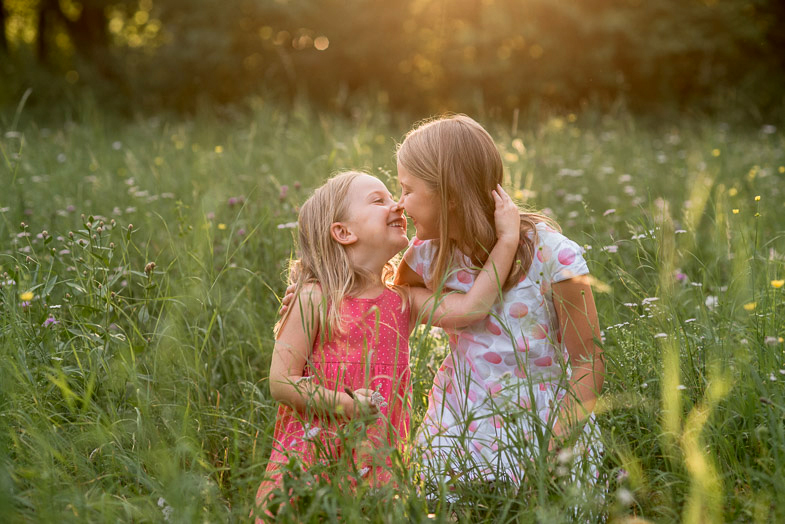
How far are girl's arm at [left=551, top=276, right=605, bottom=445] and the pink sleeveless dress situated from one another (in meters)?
0.46

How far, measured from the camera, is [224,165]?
473 centimetres

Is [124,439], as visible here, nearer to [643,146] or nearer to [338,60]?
[643,146]

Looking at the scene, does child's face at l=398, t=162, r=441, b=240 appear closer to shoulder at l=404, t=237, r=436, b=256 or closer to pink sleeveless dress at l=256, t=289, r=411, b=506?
shoulder at l=404, t=237, r=436, b=256

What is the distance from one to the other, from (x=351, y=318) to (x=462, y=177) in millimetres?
530

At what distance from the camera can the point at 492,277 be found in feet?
6.79

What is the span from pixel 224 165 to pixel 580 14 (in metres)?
10.2

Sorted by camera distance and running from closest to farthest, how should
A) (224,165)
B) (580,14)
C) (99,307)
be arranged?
(99,307)
(224,165)
(580,14)

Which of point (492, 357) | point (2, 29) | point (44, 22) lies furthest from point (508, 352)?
point (44, 22)

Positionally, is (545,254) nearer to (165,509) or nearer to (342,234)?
(342,234)

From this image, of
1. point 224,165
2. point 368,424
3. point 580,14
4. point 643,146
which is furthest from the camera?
point 580,14

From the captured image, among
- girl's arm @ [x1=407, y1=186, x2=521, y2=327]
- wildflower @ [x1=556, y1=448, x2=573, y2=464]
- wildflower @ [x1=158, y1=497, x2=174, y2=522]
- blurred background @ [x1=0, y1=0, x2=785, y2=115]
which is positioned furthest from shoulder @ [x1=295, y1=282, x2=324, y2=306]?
blurred background @ [x1=0, y1=0, x2=785, y2=115]

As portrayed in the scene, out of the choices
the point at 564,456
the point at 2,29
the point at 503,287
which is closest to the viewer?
the point at 564,456

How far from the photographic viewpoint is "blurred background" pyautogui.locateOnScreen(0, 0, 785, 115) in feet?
43.3

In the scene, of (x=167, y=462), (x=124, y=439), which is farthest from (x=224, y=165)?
(x=167, y=462)
